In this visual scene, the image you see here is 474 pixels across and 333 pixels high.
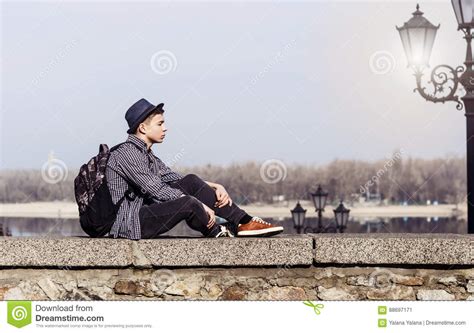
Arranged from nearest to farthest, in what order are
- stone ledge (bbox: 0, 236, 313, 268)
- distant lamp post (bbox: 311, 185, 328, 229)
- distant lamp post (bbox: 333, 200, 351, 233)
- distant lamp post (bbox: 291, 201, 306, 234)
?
stone ledge (bbox: 0, 236, 313, 268), distant lamp post (bbox: 333, 200, 351, 233), distant lamp post (bbox: 291, 201, 306, 234), distant lamp post (bbox: 311, 185, 328, 229)

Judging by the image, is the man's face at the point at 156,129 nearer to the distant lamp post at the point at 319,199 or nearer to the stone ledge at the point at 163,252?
the stone ledge at the point at 163,252

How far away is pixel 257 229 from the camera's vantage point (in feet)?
22.6

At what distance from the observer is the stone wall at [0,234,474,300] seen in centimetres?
656

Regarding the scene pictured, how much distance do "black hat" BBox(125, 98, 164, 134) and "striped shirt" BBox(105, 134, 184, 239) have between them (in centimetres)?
16

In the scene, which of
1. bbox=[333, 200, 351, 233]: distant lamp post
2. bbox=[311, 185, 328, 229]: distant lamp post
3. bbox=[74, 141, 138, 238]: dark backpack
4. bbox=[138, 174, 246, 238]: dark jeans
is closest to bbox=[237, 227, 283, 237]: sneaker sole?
bbox=[138, 174, 246, 238]: dark jeans

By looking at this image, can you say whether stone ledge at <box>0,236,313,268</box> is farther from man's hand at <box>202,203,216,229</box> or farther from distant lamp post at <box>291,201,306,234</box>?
distant lamp post at <box>291,201,306,234</box>

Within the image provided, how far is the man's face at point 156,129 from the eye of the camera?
274 inches

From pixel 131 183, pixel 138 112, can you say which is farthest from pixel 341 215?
pixel 131 183

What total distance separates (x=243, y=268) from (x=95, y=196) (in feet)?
3.28

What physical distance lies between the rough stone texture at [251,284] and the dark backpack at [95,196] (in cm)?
31

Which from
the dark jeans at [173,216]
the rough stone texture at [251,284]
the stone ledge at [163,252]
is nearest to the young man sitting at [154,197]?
the dark jeans at [173,216]
